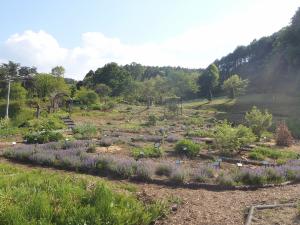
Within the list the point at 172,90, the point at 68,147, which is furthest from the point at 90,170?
the point at 172,90

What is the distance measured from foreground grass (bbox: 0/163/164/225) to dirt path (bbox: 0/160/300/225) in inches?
21.6

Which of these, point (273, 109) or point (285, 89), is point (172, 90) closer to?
point (285, 89)

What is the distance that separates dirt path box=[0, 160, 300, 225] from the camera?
6941 mm

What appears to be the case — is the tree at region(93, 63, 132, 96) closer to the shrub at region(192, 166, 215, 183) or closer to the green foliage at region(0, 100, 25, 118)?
the green foliage at region(0, 100, 25, 118)

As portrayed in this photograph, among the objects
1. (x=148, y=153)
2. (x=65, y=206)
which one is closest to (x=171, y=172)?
(x=148, y=153)

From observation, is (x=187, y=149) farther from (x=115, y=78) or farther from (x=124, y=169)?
(x=115, y=78)

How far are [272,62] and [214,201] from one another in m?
57.1

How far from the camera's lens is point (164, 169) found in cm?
1038

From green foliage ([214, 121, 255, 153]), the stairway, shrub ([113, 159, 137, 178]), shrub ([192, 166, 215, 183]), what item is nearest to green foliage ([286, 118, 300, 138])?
green foliage ([214, 121, 255, 153])

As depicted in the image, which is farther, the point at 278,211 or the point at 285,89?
the point at 285,89

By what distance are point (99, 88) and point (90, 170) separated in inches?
1711

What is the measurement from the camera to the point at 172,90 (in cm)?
6262

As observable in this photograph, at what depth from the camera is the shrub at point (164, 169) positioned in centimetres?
1030

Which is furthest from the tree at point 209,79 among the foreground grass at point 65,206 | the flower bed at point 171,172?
the foreground grass at point 65,206
